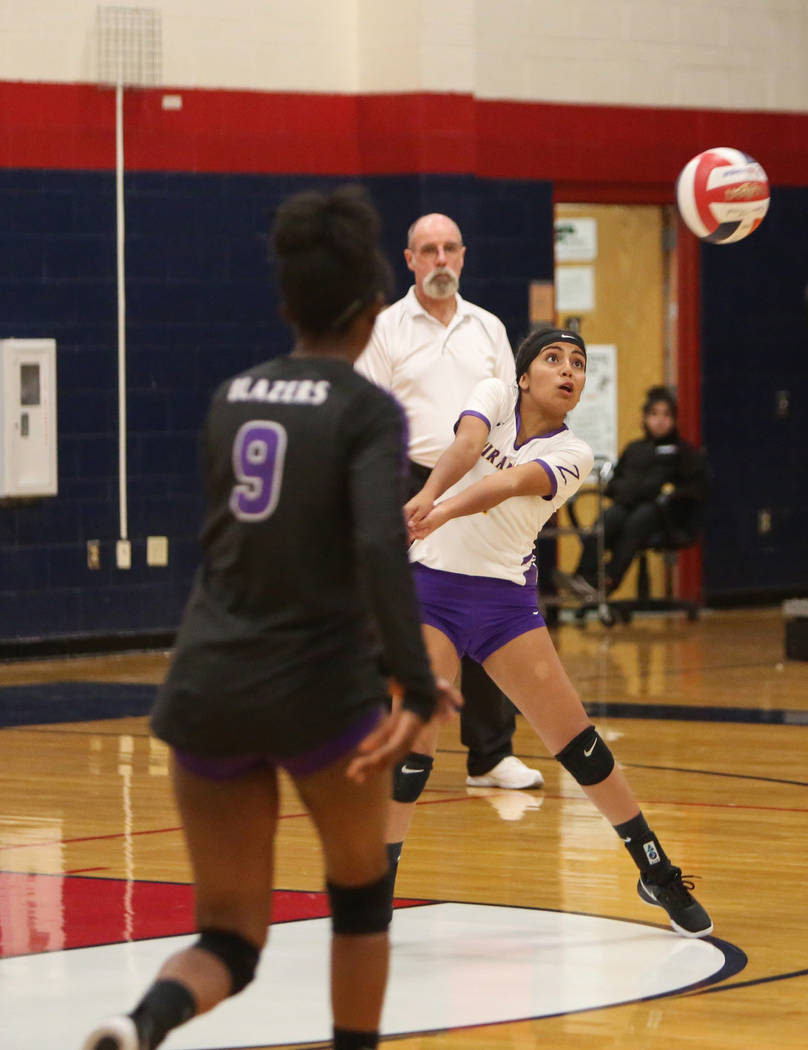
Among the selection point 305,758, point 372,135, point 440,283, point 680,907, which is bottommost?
point 680,907

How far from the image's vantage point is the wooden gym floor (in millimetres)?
4199

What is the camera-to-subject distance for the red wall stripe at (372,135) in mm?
11273

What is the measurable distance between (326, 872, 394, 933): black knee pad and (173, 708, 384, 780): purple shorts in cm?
→ 23

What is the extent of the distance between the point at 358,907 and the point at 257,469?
2.33 feet

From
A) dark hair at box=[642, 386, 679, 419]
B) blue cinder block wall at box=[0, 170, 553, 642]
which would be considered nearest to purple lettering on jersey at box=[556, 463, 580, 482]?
blue cinder block wall at box=[0, 170, 553, 642]

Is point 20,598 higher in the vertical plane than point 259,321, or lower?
lower

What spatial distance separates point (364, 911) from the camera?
3.21 metres

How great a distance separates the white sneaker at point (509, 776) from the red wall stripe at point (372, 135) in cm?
533

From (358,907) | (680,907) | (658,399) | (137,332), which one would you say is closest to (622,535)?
(658,399)

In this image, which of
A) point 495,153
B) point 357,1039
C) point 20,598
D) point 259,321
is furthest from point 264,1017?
point 495,153

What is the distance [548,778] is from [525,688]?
257 centimetres

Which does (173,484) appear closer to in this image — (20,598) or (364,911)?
(20,598)

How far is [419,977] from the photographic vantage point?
4.57 meters

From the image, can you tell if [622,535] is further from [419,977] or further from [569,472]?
[419,977]
